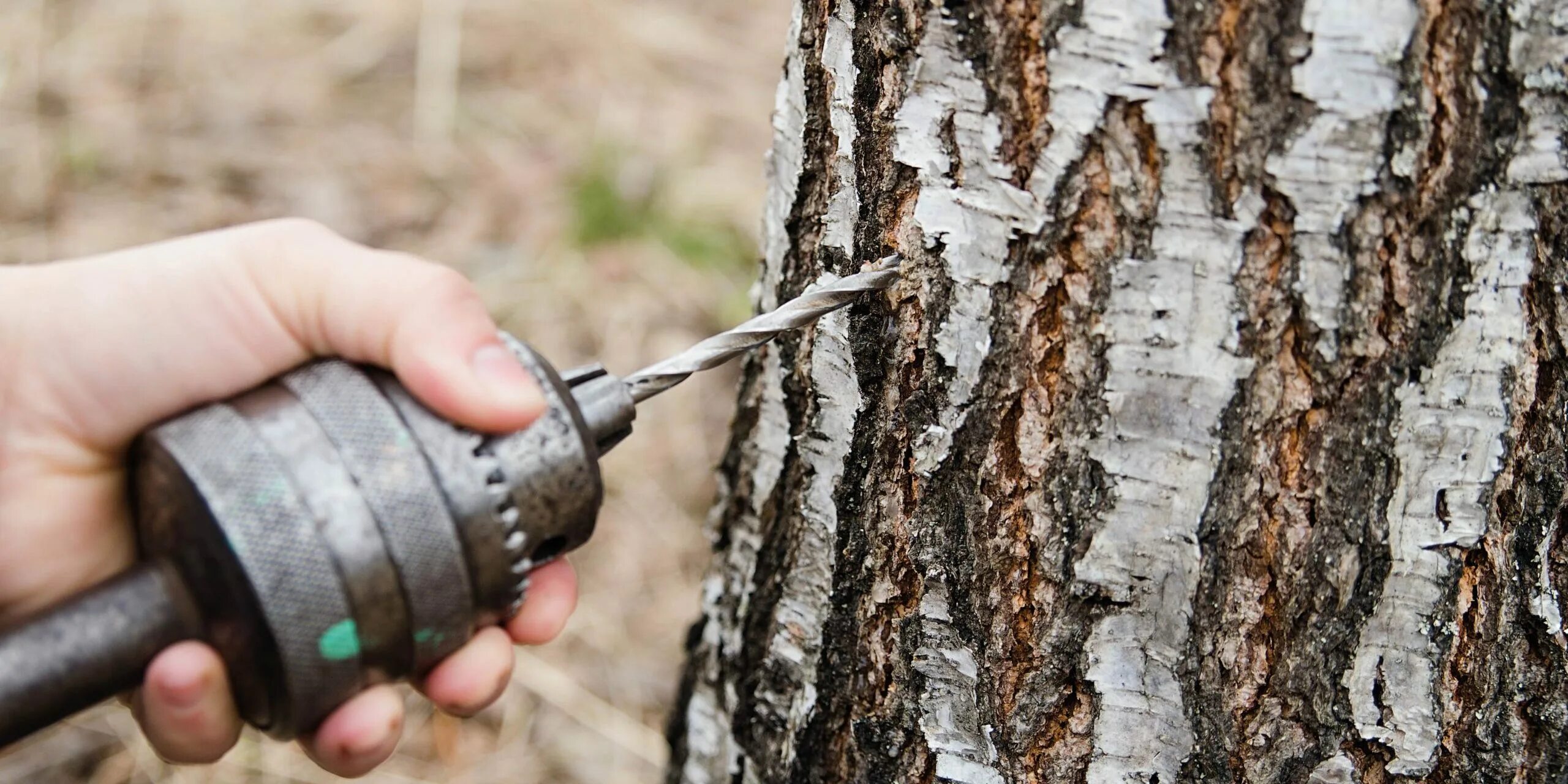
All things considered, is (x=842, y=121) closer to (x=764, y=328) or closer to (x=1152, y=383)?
(x=764, y=328)

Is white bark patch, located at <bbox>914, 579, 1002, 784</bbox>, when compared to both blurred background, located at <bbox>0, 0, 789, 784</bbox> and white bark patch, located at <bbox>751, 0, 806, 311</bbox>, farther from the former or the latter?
blurred background, located at <bbox>0, 0, 789, 784</bbox>

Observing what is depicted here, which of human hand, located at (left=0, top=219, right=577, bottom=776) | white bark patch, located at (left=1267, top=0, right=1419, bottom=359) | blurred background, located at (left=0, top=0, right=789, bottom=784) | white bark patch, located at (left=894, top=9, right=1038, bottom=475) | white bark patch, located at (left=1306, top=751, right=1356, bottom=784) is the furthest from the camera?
blurred background, located at (left=0, top=0, right=789, bottom=784)

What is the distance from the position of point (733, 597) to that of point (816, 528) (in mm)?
200

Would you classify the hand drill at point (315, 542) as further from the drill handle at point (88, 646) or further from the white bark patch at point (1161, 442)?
the white bark patch at point (1161, 442)

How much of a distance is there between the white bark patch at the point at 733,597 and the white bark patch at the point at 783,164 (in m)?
0.07

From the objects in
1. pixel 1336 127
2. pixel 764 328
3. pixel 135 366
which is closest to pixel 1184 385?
pixel 1336 127

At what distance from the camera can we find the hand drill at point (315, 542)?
0.84 metres

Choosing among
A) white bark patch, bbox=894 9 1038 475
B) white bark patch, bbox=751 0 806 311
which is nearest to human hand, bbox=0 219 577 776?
white bark patch, bbox=751 0 806 311

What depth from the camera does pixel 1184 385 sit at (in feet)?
2.90

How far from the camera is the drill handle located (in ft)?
2.74

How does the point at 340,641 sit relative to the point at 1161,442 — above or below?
below

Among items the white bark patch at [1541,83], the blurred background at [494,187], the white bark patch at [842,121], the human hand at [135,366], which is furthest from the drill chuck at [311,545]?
the blurred background at [494,187]

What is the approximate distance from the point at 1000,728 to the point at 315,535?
23.0 inches

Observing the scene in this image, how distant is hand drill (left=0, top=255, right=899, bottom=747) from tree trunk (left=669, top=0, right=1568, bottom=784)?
123mm
